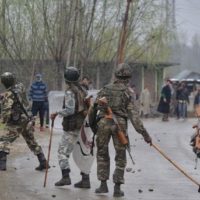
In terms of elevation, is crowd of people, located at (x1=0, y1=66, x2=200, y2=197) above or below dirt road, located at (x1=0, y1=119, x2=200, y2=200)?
above

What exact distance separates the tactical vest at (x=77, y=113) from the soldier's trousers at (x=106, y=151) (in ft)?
2.26

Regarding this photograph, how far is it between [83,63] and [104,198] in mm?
20820

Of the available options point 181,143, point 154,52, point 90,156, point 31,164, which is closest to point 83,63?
point 154,52

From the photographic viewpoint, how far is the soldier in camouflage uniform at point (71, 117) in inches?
396

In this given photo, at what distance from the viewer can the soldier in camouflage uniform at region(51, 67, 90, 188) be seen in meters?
10.0

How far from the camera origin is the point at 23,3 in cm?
3056

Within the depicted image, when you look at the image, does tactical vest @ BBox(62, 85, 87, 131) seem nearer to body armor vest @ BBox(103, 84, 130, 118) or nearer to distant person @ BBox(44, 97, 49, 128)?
body armor vest @ BBox(103, 84, 130, 118)

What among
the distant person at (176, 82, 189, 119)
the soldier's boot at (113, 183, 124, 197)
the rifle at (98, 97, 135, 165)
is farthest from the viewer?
the distant person at (176, 82, 189, 119)

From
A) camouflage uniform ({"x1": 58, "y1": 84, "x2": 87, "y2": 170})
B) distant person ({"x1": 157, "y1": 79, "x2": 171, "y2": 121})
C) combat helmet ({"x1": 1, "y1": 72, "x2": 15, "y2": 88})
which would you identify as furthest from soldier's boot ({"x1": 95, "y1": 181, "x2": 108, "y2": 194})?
distant person ({"x1": 157, "y1": 79, "x2": 171, "y2": 121})

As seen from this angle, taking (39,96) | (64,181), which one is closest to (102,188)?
Answer: (64,181)

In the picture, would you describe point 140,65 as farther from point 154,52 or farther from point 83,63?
point 83,63

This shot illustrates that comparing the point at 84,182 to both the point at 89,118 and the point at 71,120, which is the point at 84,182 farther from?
the point at 89,118

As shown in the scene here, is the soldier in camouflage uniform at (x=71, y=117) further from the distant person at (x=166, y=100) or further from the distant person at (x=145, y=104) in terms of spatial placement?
the distant person at (x=145, y=104)

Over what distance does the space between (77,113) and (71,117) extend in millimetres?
104
